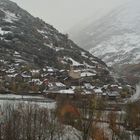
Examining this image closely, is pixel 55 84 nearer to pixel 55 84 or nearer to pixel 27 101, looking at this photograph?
pixel 55 84

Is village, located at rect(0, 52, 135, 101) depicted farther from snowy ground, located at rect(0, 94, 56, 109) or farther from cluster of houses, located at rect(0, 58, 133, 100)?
snowy ground, located at rect(0, 94, 56, 109)

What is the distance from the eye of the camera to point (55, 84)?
6703 inches

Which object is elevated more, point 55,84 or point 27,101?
point 55,84

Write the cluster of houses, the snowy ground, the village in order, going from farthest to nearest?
the cluster of houses, the village, the snowy ground

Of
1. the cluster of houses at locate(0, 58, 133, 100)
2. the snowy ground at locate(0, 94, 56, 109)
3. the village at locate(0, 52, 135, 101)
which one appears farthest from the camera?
the cluster of houses at locate(0, 58, 133, 100)

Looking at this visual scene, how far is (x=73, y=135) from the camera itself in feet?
294

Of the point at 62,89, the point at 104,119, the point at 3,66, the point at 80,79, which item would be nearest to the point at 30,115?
the point at 104,119

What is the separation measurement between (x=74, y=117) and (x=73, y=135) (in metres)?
7.50

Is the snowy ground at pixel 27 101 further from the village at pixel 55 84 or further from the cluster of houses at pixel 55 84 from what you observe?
the cluster of houses at pixel 55 84

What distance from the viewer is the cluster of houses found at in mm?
152712

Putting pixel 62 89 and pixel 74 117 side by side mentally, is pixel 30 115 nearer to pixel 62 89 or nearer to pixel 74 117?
pixel 74 117

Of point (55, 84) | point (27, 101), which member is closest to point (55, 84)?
→ point (55, 84)

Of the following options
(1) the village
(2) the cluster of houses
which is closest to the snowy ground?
(1) the village

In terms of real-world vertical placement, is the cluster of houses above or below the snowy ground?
above
